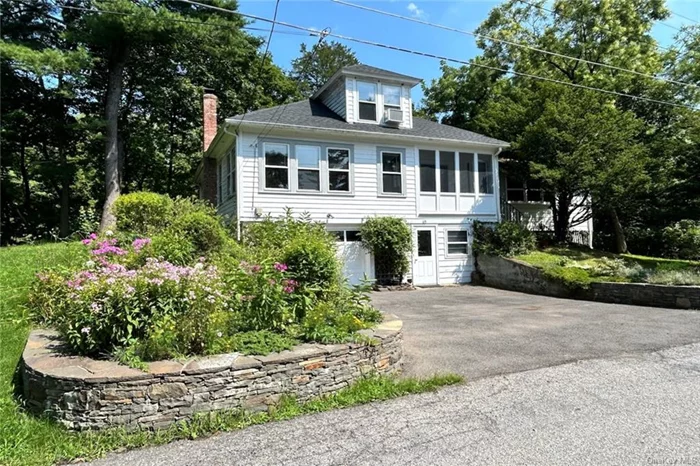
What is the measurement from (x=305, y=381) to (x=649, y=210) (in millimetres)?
21049

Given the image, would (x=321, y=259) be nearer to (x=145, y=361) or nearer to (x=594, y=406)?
(x=145, y=361)

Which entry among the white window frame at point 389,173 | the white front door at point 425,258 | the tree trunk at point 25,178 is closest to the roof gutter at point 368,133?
the white window frame at point 389,173

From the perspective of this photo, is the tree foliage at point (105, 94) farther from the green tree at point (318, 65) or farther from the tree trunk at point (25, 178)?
the green tree at point (318, 65)

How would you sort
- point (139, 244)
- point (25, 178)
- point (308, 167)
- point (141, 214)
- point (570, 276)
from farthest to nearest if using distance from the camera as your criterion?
point (25, 178)
point (308, 167)
point (570, 276)
point (141, 214)
point (139, 244)

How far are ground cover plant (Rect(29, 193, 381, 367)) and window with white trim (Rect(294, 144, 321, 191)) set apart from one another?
262 inches

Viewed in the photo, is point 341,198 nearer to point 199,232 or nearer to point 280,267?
point 199,232

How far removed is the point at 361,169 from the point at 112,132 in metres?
11.3

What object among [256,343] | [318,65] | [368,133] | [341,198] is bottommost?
[256,343]

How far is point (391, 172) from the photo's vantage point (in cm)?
1433

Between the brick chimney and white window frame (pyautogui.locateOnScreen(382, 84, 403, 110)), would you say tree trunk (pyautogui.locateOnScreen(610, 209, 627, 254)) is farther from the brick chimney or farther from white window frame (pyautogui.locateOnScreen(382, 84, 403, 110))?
the brick chimney

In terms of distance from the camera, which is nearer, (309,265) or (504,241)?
(309,265)

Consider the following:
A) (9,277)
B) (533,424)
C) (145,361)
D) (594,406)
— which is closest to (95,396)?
(145,361)

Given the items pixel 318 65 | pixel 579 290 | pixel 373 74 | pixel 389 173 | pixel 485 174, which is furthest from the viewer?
pixel 318 65

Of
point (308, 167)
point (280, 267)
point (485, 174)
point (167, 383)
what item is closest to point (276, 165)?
point (308, 167)
